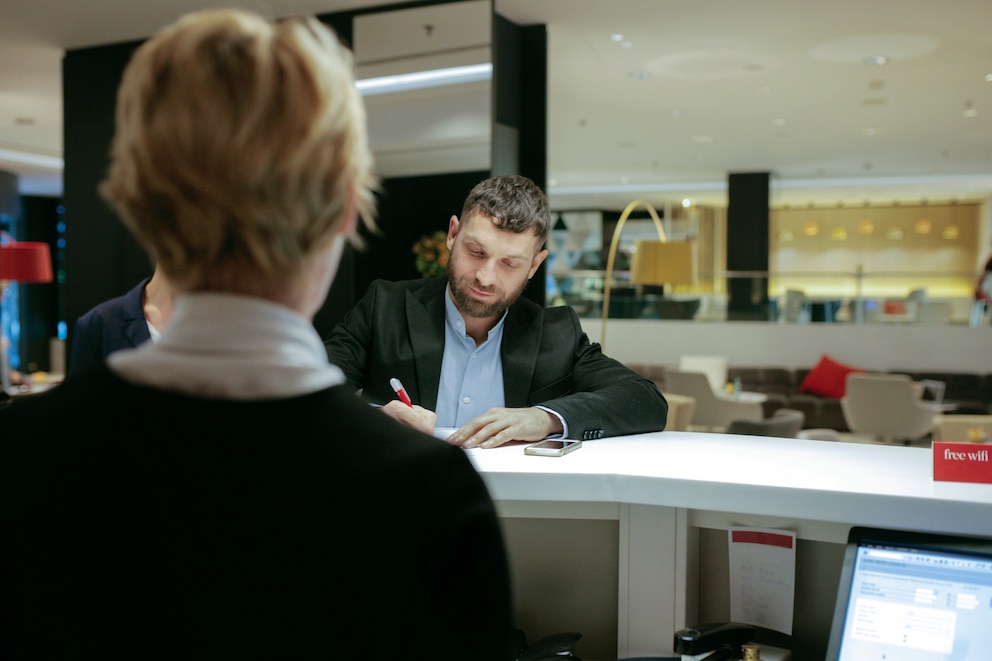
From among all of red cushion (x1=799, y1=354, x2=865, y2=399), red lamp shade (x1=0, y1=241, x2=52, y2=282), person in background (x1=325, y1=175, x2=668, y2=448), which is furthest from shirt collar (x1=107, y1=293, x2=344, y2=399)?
red cushion (x1=799, y1=354, x2=865, y2=399)

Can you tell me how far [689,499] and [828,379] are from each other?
9742mm

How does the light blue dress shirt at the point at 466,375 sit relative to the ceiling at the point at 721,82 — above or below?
below

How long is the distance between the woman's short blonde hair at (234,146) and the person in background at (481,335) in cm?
139

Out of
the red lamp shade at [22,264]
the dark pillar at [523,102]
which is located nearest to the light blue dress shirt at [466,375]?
the dark pillar at [523,102]

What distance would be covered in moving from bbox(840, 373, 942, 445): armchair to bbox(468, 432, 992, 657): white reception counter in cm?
743

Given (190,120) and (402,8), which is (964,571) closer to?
(190,120)

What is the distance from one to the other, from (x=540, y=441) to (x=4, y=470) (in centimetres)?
115

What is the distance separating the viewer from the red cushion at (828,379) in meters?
10.3

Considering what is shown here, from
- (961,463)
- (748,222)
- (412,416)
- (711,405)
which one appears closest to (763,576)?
(961,463)

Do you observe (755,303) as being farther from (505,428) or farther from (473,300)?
(505,428)

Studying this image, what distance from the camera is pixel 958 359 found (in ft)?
33.8

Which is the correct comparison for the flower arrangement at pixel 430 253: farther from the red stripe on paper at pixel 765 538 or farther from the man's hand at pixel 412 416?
the red stripe on paper at pixel 765 538

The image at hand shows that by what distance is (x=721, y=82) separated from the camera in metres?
8.58

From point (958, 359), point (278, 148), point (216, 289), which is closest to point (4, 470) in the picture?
point (216, 289)
